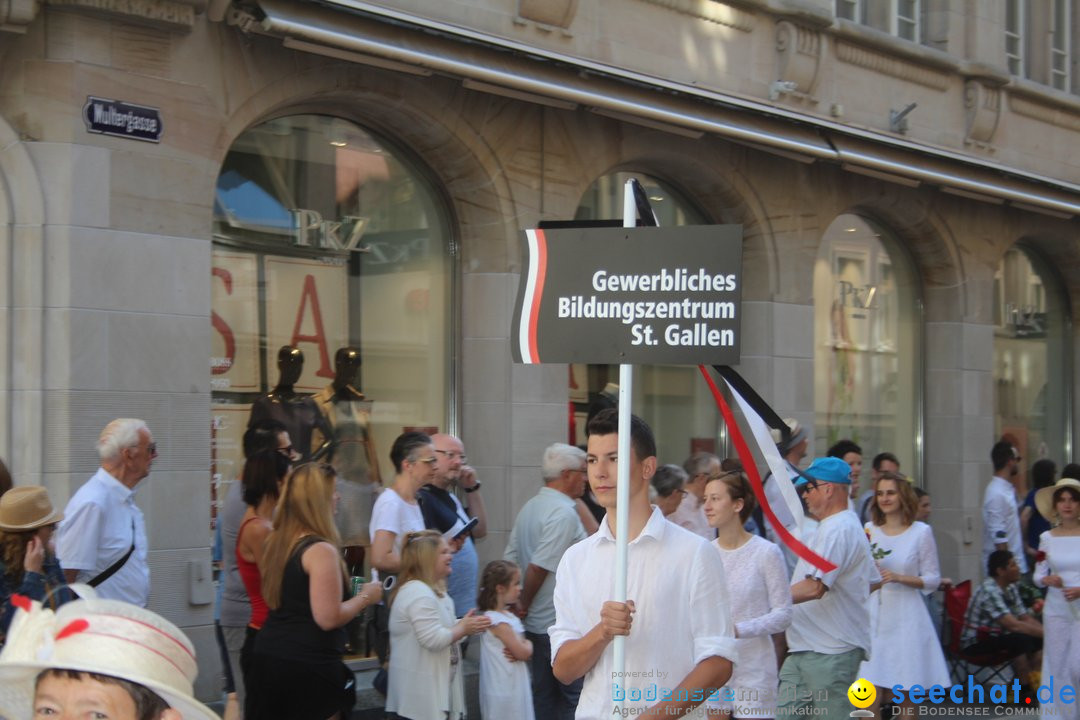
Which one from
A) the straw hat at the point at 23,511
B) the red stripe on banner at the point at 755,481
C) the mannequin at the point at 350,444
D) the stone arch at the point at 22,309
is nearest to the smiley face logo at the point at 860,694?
the red stripe on banner at the point at 755,481

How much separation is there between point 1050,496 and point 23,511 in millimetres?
7085

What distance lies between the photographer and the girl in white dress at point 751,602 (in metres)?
6.87

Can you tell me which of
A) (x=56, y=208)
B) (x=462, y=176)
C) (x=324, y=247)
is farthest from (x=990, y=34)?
(x=56, y=208)

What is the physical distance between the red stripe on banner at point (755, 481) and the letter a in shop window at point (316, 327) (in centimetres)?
451

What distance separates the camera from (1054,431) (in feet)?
62.0

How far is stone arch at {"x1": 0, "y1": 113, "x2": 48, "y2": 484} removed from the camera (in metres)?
8.43

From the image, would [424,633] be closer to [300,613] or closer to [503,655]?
[503,655]

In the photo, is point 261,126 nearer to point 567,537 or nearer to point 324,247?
point 324,247

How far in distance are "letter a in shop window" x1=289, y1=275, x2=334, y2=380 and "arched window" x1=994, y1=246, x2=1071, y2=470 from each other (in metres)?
9.72

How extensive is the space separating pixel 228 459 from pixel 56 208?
7.09 ft

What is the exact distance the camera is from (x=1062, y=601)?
30.8 feet

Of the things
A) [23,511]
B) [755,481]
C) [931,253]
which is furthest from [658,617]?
[931,253]

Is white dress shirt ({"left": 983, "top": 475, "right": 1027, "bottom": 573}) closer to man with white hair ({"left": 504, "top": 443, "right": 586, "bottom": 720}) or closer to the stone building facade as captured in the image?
the stone building facade

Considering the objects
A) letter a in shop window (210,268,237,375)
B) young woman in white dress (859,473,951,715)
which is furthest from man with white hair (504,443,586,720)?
letter a in shop window (210,268,237,375)
